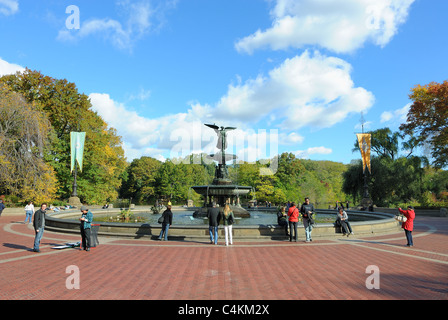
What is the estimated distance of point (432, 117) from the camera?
30.3 meters

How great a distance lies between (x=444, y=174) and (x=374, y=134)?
14657 mm

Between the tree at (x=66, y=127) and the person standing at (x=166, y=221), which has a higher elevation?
the tree at (x=66, y=127)

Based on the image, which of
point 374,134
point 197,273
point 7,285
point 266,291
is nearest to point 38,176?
point 7,285

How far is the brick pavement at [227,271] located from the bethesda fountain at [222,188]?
8.40 metres

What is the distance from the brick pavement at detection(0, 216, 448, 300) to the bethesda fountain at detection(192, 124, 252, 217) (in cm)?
840

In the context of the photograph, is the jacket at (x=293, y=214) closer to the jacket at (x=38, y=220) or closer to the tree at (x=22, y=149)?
the jacket at (x=38, y=220)

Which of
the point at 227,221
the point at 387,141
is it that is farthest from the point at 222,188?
the point at 387,141

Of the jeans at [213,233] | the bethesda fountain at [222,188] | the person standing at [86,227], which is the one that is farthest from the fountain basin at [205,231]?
the bethesda fountain at [222,188]

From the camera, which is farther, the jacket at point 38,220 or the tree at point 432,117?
the tree at point 432,117

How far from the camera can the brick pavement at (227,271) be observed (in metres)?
5.42

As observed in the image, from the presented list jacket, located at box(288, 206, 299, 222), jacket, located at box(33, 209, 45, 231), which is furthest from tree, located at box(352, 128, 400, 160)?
jacket, located at box(33, 209, 45, 231)

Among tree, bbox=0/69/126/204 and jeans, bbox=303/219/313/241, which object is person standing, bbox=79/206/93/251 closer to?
jeans, bbox=303/219/313/241

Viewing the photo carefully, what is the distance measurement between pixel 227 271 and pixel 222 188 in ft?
40.4
